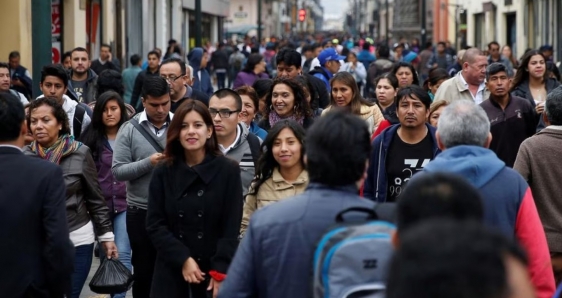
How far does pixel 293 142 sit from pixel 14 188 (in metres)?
2.08

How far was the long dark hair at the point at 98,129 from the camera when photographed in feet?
29.9

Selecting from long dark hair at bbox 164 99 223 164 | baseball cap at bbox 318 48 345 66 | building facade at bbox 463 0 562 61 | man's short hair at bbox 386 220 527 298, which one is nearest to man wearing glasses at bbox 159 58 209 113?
long dark hair at bbox 164 99 223 164

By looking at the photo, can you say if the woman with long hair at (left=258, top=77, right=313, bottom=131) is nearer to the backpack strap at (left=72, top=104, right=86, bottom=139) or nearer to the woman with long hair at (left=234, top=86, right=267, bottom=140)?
the woman with long hair at (left=234, top=86, right=267, bottom=140)

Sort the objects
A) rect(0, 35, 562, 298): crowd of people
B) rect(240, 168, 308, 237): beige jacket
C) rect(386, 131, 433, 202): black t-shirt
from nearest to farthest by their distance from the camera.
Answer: rect(0, 35, 562, 298): crowd of people, rect(240, 168, 308, 237): beige jacket, rect(386, 131, 433, 202): black t-shirt

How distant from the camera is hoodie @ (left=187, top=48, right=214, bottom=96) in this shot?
18481mm

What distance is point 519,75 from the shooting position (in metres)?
11.5

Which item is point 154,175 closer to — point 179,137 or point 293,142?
point 179,137

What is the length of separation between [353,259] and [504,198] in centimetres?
158

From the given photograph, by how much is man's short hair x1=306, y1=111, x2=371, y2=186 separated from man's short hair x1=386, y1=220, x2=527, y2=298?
1813 mm

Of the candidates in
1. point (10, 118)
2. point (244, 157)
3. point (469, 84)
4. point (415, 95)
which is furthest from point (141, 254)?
point (469, 84)

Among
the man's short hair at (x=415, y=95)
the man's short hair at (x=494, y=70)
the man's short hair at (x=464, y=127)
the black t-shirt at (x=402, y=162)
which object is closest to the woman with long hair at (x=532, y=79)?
the man's short hair at (x=494, y=70)

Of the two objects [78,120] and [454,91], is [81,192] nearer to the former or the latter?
[78,120]

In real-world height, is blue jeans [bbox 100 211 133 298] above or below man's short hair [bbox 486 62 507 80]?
below

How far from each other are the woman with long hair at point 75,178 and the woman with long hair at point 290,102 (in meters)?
2.57
